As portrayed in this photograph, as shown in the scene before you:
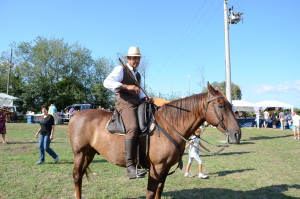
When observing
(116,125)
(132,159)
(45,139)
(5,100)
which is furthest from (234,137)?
(5,100)

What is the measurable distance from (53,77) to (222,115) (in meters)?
39.4

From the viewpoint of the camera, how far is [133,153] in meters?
3.90

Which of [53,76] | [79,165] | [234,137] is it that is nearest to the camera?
[234,137]

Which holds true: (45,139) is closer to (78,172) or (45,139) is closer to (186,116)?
(78,172)

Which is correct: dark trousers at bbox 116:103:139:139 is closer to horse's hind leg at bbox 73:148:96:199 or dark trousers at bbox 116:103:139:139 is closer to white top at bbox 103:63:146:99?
white top at bbox 103:63:146:99

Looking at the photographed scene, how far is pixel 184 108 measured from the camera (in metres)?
4.10

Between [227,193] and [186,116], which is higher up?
[186,116]

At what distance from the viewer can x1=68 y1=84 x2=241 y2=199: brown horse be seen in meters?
3.71

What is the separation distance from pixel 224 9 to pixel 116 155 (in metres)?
16.5

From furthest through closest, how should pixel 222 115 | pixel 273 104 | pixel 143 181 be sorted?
pixel 273 104, pixel 143 181, pixel 222 115

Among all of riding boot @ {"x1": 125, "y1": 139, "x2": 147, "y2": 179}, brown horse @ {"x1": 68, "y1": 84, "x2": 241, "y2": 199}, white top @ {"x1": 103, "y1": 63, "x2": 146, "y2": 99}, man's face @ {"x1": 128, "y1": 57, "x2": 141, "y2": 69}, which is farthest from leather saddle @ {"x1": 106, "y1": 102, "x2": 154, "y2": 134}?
man's face @ {"x1": 128, "y1": 57, "x2": 141, "y2": 69}

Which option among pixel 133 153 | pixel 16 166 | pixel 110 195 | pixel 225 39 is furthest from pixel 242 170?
pixel 225 39

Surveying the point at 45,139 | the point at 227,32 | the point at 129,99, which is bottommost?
the point at 45,139

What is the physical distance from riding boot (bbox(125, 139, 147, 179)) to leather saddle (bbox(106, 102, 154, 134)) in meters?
0.25
